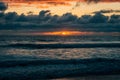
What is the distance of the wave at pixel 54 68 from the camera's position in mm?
28328

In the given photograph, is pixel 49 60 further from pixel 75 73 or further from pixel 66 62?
pixel 75 73

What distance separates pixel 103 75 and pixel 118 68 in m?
3.51

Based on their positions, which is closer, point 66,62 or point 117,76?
point 117,76

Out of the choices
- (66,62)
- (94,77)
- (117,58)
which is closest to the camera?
(94,77)

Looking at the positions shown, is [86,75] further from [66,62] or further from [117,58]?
[117,58]

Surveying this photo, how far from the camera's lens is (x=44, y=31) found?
129m

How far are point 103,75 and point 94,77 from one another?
1152 millimetres

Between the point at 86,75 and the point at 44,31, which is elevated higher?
the point at 86,75

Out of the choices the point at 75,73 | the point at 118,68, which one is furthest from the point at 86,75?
the point at 118,68

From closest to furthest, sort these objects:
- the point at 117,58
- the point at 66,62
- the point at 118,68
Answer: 1. the point at 118,68
2. the point at 66,62
3. the point at 117,58

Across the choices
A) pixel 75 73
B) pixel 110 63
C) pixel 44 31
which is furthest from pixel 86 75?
pixel 44 31

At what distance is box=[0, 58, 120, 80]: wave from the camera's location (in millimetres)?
28328

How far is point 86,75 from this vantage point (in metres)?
29.3

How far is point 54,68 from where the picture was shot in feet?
104
